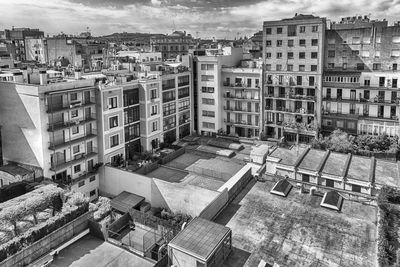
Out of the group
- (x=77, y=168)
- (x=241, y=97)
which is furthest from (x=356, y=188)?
(x=77, y=168)

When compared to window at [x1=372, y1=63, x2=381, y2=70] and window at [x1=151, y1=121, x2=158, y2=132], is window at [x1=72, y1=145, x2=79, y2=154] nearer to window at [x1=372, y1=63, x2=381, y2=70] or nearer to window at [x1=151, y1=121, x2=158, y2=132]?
window at [x1=151, y1=121, x2=158, y2=132]

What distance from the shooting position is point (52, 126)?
4478cm

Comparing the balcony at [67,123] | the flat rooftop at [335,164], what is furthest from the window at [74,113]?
the flat rooftop at [335,164]

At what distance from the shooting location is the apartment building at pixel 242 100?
238ft

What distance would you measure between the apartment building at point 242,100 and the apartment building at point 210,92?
779mm

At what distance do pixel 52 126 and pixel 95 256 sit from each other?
21.2m

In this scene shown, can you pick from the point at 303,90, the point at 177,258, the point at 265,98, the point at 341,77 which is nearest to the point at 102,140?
the point at 177,258

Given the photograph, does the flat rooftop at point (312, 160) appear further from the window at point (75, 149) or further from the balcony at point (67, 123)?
the window at point (75, 149)

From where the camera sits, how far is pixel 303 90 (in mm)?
69125

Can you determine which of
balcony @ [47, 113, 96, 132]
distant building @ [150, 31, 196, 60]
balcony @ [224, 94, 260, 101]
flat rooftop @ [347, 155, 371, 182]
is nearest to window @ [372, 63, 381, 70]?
balcony @ [224, 94, 260, 101]

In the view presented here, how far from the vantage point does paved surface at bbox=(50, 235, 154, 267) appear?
2888 centimetres

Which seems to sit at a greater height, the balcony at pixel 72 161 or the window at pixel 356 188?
the balcony at pixel 72 161

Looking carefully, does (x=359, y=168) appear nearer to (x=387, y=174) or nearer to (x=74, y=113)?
(x=387, y=174)

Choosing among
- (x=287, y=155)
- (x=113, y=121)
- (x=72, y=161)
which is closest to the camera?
(x=72, y=161)
